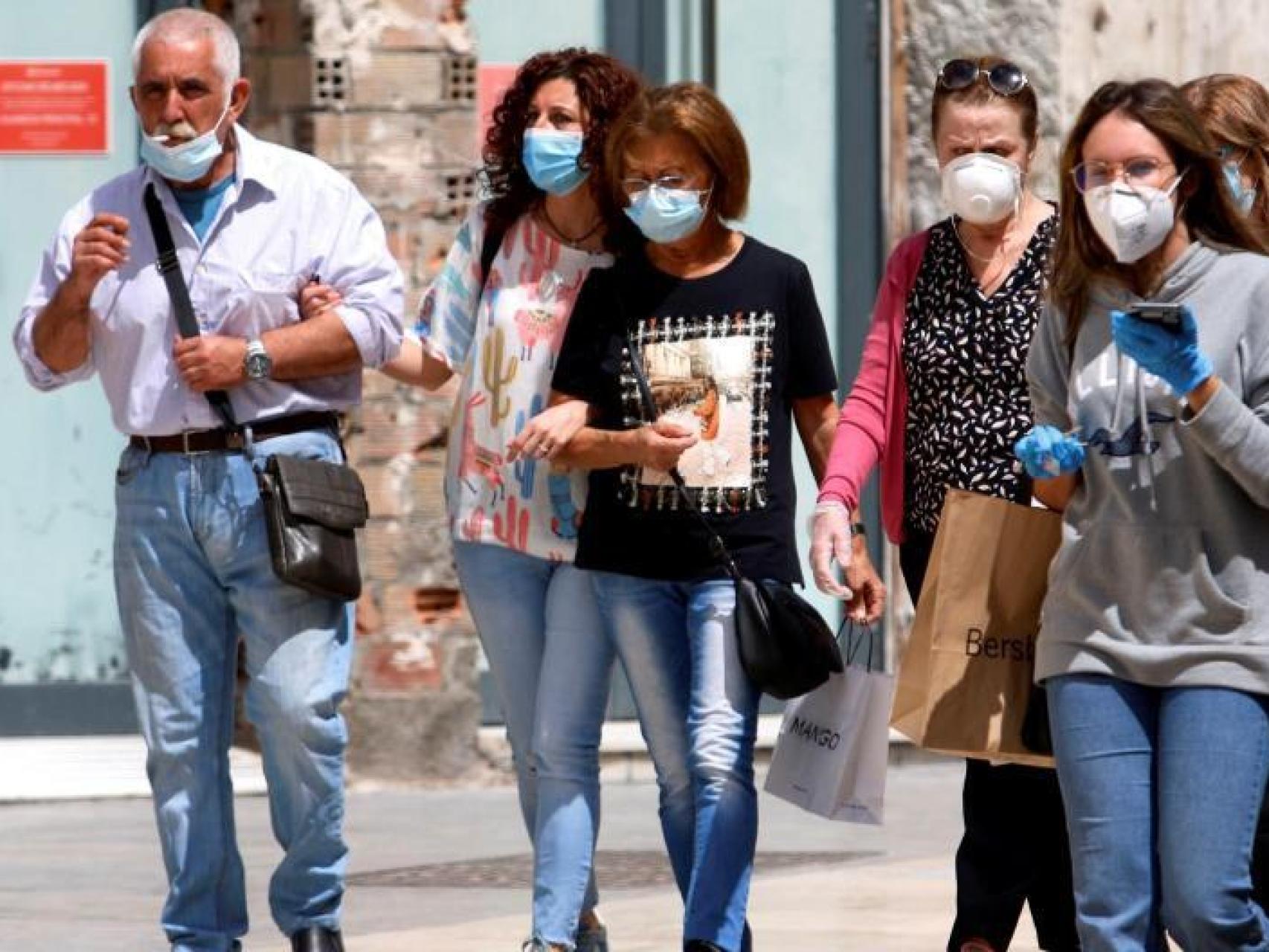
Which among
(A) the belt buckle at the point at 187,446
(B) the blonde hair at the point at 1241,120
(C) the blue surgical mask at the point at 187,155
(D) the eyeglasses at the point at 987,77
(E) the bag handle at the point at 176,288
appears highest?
(D) the eyeglasses at the point at 987,77

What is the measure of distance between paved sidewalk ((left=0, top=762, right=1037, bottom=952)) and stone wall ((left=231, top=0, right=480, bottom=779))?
0.89ft

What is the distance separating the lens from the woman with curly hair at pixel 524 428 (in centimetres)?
705

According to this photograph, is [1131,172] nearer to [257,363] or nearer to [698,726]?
[698,726]

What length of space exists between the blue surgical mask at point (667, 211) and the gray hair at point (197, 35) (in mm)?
833

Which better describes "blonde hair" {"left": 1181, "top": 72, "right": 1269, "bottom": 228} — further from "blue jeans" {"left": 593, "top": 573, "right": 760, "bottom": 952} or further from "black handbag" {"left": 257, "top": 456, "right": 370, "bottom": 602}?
"black handbag" {"left": 257, "top": 456, "right": 370, "bottom": 602}

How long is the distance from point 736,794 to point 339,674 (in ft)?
2.73

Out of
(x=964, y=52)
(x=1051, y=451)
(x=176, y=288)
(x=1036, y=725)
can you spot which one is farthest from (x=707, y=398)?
(x=964, y=52)

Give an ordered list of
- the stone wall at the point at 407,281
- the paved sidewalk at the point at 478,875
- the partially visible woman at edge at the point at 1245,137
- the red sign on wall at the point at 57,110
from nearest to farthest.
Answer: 1. the partially visible woman at edge at the point at 1245,137
2. the paved sidewalk at the point at 478,875
3. the stone wall at the point at 407,281
4. the red sign on wall at the point at 57,110

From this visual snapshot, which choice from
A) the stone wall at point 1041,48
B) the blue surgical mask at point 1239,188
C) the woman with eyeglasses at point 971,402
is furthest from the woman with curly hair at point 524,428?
the stone wall at point 1041,48

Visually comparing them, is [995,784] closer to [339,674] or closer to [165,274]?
[339,674]

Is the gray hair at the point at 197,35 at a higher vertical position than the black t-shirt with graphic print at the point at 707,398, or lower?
higher

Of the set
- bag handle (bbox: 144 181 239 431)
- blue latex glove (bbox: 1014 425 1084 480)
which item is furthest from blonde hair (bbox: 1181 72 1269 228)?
bag handle (bbox: 144 181 239 431)

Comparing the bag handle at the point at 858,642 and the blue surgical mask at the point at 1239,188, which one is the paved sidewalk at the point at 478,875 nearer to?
the bag handle at the point at 858,642

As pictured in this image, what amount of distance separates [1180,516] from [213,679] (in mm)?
2254
